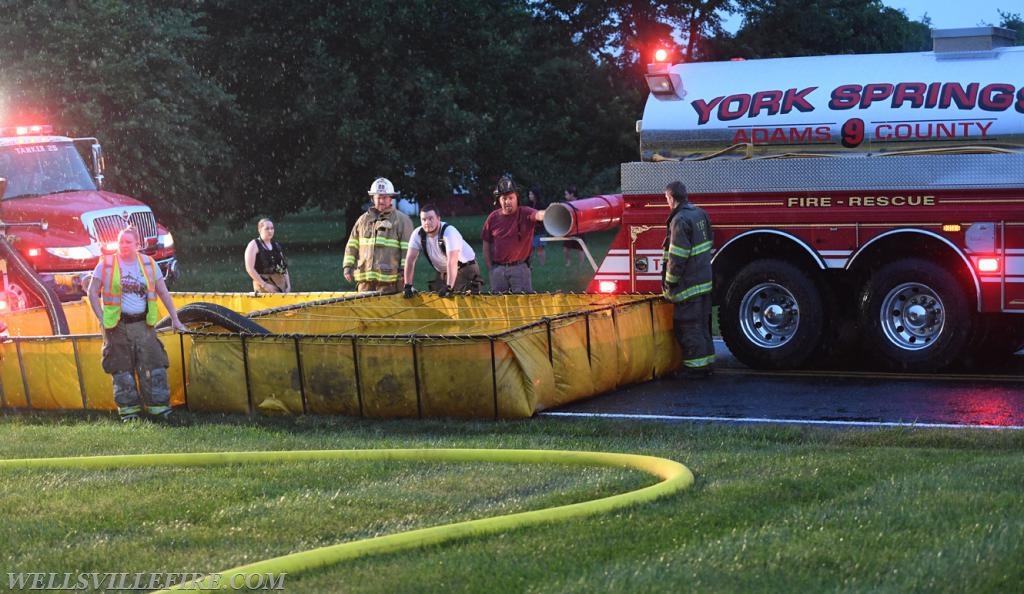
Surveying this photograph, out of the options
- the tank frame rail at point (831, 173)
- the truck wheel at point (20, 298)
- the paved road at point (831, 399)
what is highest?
the tank frame rail at point (831, 173)

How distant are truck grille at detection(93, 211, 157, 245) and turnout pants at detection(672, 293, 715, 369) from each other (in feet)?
37.7

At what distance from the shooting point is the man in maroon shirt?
15648mm

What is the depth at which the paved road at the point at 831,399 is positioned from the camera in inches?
456

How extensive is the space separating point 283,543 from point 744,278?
7783 mm

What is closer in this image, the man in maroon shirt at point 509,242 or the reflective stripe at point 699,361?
the reflective stripe at point 699,361

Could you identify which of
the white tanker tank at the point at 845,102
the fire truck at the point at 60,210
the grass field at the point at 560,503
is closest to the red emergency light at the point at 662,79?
the white tanker tank at the point at 845,102

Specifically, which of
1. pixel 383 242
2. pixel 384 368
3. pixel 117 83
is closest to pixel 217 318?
pixel 384 368

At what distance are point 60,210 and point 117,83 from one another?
1031 cm

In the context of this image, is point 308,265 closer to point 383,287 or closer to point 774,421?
point 383,287

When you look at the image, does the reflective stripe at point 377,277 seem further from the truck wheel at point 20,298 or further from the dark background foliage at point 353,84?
the dark background foliage at point 353,84

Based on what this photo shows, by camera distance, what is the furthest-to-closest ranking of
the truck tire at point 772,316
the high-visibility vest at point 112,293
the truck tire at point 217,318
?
the truck tire at point 772,316 < the truck tire at point 217,318 < the high-visibility vest at point 112,293

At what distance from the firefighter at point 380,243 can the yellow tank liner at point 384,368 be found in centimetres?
199

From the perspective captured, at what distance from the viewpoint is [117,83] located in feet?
105

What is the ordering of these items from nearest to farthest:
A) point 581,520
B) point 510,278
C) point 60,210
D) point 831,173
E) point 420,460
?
1. point 581,520
2. point 420,460
3. point 831,173
4. point 510,278
5. point 60,210
